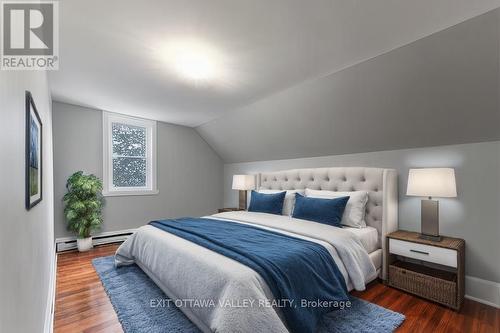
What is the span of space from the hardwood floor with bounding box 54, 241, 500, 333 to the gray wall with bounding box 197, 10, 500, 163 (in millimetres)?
1627

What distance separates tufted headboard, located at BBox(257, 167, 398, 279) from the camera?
2771 mm

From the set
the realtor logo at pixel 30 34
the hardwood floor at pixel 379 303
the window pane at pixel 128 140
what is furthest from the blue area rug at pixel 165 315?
the window pane at pixel 128 140

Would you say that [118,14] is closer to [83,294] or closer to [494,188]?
[83,294]

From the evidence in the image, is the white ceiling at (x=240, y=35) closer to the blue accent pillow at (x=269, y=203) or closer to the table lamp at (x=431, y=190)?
the table lamp at (x=431, y=190)

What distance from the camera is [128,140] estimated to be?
438 centimetres

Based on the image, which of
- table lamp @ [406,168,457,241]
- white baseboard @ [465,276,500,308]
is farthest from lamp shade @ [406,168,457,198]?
white baseboard @ [465,276,500,308]

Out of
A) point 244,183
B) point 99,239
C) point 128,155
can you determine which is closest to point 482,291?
point 244,183

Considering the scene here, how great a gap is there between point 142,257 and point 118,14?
226 cm

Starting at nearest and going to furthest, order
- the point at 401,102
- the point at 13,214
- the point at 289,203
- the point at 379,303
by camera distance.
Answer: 1. the point at 13,214
2. the point at 379,303
3. the point at 401,102
4. the point at 289,203

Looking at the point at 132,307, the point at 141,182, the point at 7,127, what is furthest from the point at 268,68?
the point at 141,182

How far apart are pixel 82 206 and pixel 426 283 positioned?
4.34 meters

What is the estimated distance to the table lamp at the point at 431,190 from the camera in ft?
7.48

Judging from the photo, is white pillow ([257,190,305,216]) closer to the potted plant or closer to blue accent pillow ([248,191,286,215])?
blue accent pillow ([248,191,286,215])

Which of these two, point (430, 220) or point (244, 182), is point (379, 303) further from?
point (244, 182)
